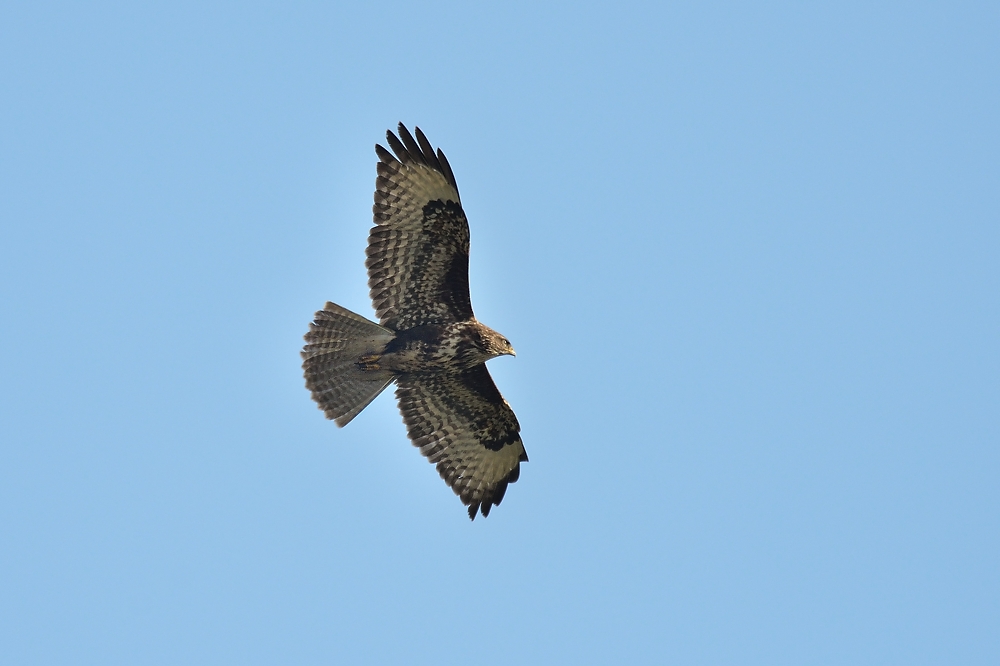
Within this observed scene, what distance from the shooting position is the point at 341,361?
13445mm

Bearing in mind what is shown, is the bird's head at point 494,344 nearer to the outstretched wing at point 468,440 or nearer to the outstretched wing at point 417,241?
the outstretched wing at point 417,241

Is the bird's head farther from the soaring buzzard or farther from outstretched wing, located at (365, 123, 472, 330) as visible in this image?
outstretched wing, located at (365, 123, 472, 330)

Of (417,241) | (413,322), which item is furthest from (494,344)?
(417,241)

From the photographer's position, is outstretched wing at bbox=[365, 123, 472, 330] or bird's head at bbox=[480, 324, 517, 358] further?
bird's head at bbox=[480, 324, 517, 358]

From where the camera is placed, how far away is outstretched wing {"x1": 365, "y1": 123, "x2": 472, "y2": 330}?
12922mm

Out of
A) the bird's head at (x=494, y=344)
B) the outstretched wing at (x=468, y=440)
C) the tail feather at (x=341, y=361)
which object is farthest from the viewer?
the outstretched wing at (x=468, y=440)

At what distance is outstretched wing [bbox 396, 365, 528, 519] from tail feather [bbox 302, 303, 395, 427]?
2.07ft

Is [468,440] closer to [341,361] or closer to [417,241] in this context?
[341,361]

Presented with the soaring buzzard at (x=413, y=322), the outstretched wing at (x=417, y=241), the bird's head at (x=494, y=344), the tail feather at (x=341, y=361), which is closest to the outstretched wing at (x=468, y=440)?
the soaring buzzard at (x=413, y=322)

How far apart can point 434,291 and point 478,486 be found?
2321 mm

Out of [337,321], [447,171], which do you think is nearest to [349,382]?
[337,321]

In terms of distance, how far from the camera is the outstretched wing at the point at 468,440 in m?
14.1

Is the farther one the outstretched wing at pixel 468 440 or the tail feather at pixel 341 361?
the outstretched wing at pixel 468 440

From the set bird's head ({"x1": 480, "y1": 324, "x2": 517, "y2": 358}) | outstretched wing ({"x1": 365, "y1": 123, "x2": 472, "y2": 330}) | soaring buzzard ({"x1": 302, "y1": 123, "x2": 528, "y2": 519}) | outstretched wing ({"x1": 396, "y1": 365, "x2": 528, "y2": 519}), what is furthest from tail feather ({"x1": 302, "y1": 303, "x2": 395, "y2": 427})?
bird's head ({"x1": 480, "y1": 324, "x2": 517, "y2": 358})
